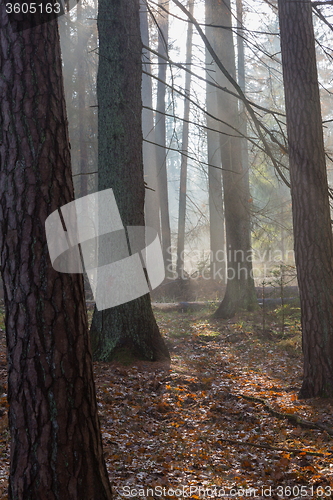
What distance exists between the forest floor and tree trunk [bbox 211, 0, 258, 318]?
117 inches

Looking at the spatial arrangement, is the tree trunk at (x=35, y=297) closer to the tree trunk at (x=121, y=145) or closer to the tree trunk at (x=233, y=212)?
the tree trunk at (x=121, y=145)

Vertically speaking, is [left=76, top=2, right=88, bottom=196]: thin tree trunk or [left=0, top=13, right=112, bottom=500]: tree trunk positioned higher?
[left=76, top=2, right=88, bottom=196]: thin tree trunk

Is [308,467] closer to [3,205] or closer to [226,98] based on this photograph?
[3,205]

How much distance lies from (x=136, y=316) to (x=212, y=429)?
225cm

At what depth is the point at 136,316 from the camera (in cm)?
599

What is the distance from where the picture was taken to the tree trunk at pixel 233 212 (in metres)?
10.1

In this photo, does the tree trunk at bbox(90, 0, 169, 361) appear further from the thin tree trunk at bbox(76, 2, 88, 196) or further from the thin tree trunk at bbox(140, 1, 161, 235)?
the thin tree trunk at bbox(140, 1, 161, 235)

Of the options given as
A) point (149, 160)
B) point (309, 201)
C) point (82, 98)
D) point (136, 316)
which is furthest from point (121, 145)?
point (82, 98)

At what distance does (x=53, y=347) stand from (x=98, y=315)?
151 inches

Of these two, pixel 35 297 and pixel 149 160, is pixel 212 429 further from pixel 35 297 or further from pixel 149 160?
pixel 149 160

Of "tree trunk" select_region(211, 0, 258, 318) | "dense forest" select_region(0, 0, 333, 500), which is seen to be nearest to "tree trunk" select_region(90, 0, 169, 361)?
"dense forest" select_region(0, 0, 333, 500)

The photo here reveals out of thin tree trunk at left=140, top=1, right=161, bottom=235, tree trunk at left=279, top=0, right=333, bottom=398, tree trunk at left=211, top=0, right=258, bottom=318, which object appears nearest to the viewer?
tree trunk at left=279, top=0, right=333, bottom=398

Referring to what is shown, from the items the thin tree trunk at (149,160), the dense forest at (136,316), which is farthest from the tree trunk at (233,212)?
the thin tree trunk at (149,160)

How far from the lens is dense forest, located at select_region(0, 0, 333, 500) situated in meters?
2.27
